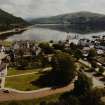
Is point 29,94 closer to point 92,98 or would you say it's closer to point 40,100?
point 40,100

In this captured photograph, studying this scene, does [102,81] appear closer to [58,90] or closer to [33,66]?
[58,90]

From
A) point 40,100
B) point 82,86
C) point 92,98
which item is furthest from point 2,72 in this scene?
point 92,98

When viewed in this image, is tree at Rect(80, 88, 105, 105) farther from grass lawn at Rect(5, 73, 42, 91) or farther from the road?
grass lawn at Rect(5, 73, 42, 91)

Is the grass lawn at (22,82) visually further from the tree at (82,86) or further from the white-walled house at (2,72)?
the tree at (82,86)


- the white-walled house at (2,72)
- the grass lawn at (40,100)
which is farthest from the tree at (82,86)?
the white-walled house at (2,72)

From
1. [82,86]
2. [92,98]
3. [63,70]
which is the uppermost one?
[63,70]

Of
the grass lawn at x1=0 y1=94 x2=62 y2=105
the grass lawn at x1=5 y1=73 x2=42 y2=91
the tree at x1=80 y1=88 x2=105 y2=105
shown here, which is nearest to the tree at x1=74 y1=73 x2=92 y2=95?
the tree at x1=80 y1=88 x2=105 y2=105

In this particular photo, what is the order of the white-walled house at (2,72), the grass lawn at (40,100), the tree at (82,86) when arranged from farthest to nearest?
the white-walled house at (2,72), the tree at (82,86), the grass lawn at (40,100)

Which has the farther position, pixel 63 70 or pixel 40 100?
pixel 63 70
